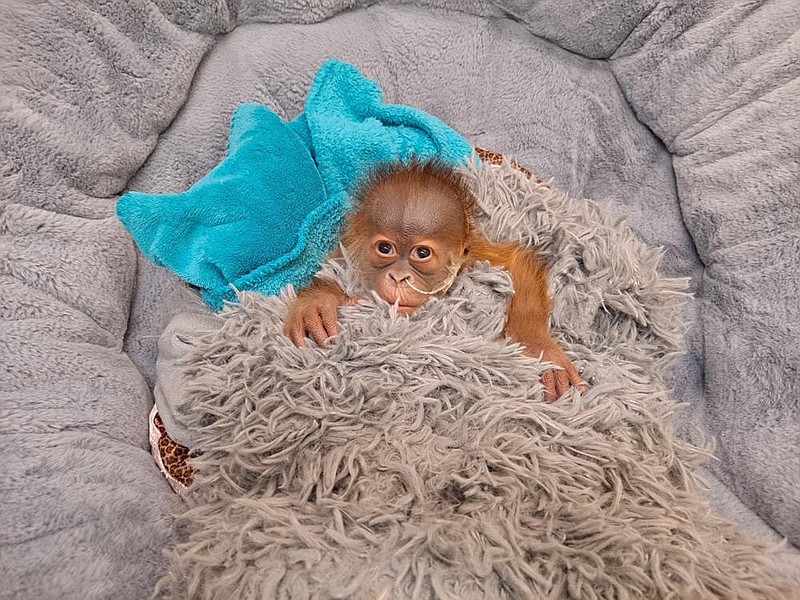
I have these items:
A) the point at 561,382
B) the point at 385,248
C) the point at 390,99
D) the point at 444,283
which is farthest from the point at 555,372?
the point at 390,99

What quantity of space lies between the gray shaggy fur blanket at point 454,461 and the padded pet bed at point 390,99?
0.02 meters

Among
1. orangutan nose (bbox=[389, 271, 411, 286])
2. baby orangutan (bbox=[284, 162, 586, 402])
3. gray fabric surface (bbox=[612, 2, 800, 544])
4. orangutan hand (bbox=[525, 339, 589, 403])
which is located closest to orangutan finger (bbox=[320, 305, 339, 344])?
baby orangutan (bbox=[284, 162, 586, 402])

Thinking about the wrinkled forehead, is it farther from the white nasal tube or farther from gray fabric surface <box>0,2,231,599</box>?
gray fabric surface <box>0,2,231,599</box>

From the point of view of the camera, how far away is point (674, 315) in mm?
1383

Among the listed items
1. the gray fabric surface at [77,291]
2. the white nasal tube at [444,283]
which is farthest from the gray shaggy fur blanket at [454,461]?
the gray fabric surface at [77,291]

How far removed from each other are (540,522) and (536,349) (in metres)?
0.39

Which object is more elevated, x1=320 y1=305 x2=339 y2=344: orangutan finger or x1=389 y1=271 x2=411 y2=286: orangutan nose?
x1=389 y1=271 x2=411 y2=286: orangutan nose

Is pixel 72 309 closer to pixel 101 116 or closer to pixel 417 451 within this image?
pixel 101 116

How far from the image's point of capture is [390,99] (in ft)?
5.71

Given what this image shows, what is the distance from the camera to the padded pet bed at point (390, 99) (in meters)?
1.10

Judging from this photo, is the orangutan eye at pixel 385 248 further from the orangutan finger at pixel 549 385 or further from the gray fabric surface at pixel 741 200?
the gray fabric surface at pixel 741 200

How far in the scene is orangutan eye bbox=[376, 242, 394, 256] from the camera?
50.3 inches

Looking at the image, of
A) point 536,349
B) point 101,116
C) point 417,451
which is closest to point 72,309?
point 101,116

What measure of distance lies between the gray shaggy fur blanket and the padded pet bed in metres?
0.02
